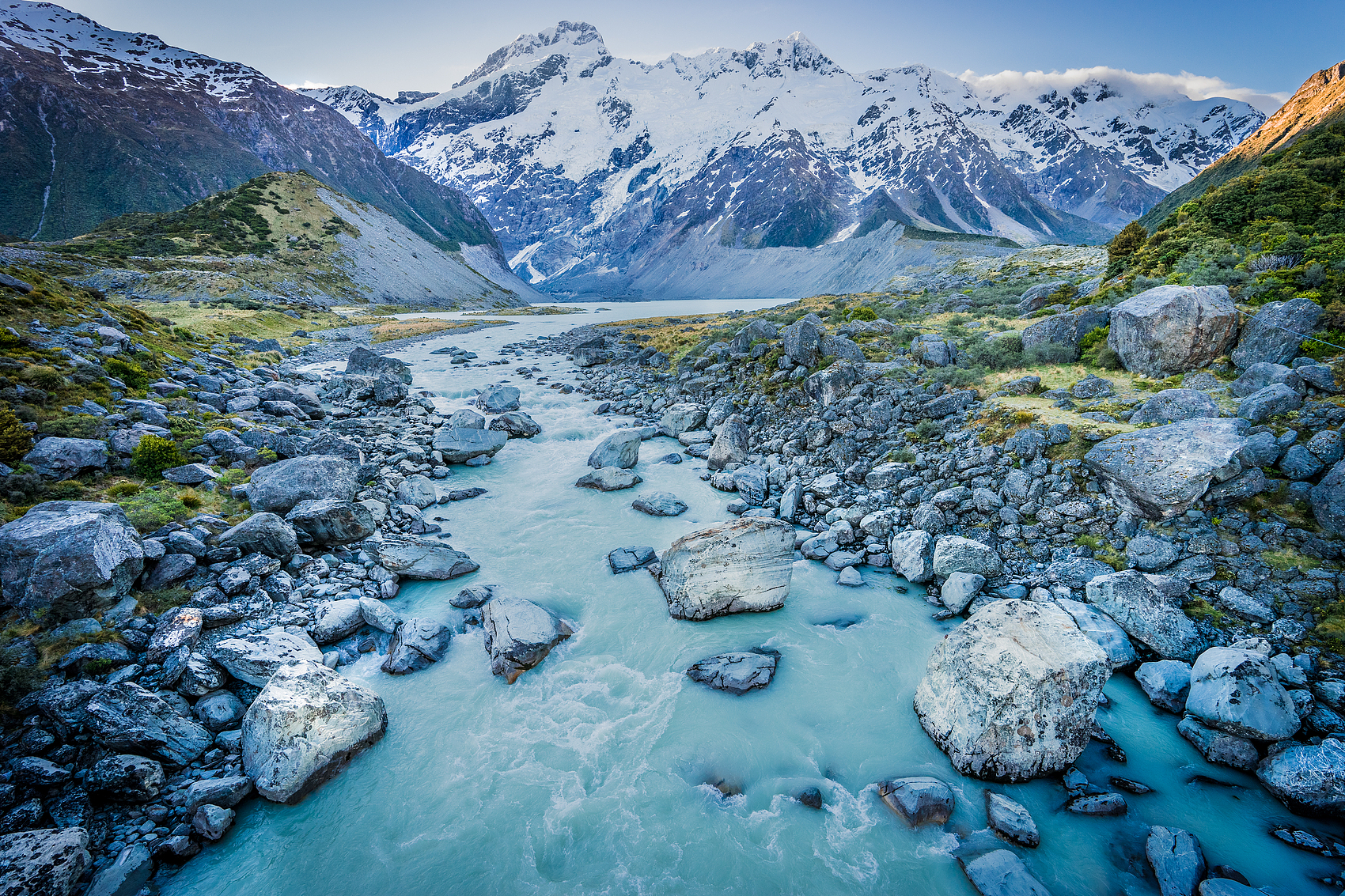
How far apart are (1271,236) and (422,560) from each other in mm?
→ 30888

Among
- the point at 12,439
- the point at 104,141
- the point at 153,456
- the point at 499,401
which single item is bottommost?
the point at 499,401

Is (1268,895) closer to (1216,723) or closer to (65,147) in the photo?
(1216,723)

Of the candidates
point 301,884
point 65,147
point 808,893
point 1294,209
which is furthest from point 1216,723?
point 65,147

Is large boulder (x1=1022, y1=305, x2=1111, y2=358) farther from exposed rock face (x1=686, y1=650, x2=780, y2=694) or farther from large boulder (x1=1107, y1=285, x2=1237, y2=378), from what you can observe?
exposed rock face (x1=686, y1=650, x2=780, y2=694)

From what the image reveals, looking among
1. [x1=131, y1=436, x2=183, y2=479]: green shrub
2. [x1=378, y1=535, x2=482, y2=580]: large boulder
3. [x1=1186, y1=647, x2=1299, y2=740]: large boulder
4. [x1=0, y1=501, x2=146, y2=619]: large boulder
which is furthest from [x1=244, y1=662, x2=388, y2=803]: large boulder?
[x1=1186, y1=647, x2=1299, y2=740]: large boulder

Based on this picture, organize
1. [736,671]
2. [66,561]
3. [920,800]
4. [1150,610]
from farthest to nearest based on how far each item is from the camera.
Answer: [736,671], [1150,610], [66,561], [920,800]

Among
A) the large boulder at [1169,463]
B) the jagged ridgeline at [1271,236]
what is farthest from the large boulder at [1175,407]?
the jagged ridgeline at [1271,236]

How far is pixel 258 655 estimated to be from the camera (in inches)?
371

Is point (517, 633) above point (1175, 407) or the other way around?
the other way around

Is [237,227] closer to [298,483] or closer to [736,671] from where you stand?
[298,483]

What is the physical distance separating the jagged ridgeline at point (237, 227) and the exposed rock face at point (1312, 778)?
10161 centimetres

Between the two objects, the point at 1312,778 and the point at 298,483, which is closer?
the point at 1312,778

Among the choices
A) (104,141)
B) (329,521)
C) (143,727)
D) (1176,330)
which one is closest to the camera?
(143,727)

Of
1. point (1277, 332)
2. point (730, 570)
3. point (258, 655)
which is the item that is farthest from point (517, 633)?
point (1277, 332)
